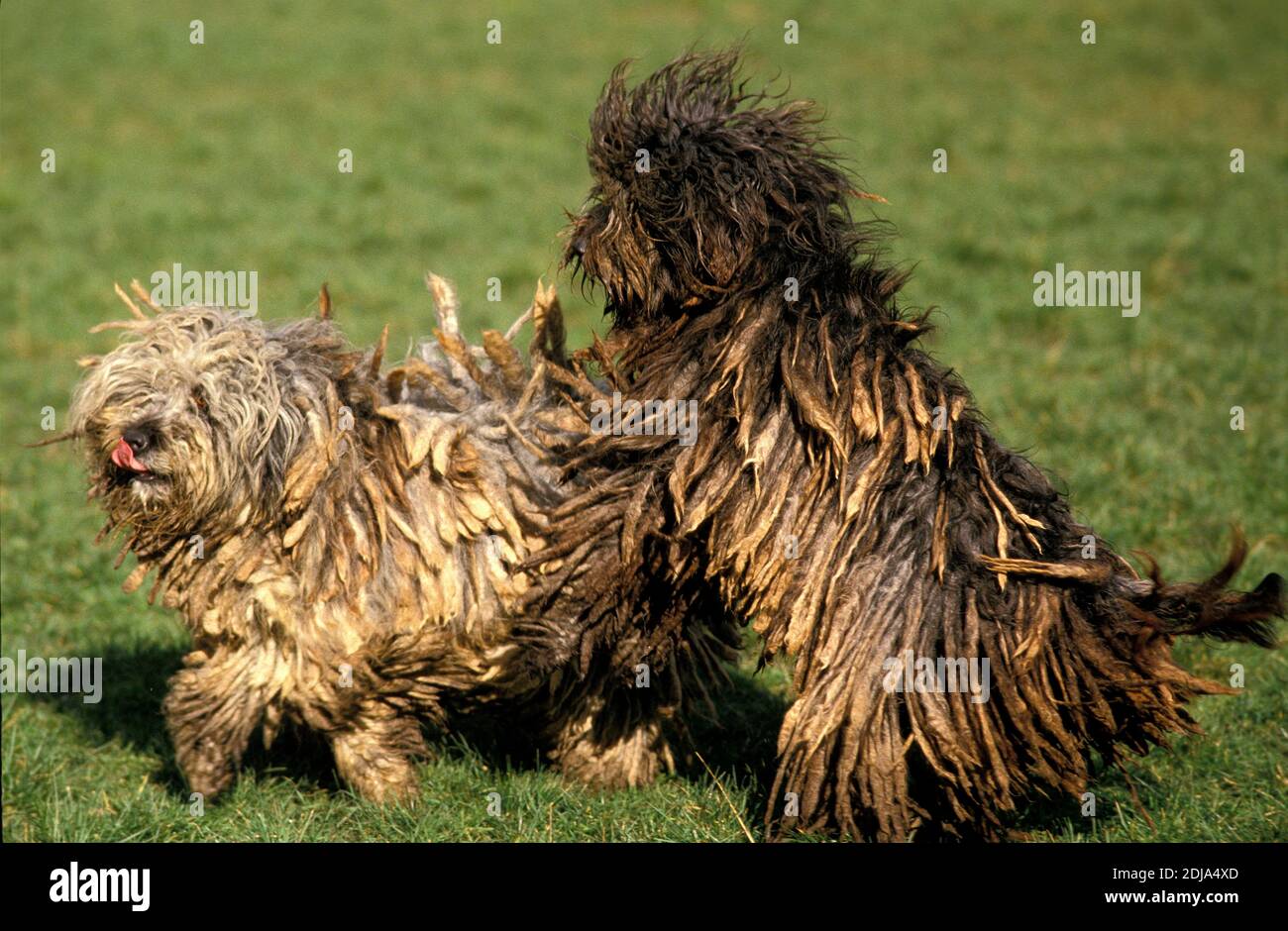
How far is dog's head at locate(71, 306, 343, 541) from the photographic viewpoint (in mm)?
4402

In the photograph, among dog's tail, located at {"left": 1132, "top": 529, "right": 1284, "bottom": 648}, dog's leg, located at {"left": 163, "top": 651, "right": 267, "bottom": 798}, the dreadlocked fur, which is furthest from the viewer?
dog's leg, located at {"left": 163, "top": 651, "right": 267, "bottom": 798}

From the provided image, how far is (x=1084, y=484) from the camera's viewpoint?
24.1 feet

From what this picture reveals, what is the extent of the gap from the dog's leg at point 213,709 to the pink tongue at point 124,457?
72cm

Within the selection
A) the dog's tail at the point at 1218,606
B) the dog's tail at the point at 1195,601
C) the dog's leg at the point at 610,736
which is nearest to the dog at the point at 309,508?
the dog's leg at the point at 610,736

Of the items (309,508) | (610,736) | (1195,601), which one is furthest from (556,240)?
(1195,601)

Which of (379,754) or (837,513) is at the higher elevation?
(837,513)

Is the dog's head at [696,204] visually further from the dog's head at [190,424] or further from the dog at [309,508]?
the dog's head at [190,424]

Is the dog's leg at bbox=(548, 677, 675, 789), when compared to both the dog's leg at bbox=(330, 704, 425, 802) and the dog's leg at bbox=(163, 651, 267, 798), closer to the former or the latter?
the dog's leg at bbox=(330, 704, 425, 802)

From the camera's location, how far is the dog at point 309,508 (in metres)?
4.47

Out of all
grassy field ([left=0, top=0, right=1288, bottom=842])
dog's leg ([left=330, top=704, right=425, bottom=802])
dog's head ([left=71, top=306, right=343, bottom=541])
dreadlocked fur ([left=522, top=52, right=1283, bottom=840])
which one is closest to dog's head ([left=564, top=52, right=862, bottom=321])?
dreadlocked fur ([left=522, top=52, right=1283, bottom=840])

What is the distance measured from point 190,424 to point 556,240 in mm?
1245

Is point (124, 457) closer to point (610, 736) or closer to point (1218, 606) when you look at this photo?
point (610, 736)

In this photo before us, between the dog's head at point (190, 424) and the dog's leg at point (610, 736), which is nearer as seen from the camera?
the dog's head at point (190, 424)

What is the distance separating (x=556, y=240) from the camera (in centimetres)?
459
